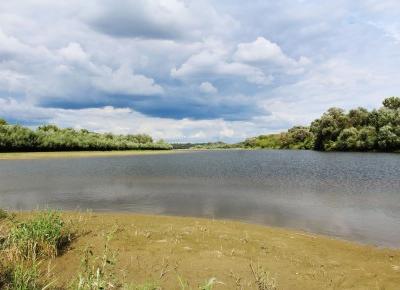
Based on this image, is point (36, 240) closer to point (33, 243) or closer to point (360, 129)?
point (33, 243)

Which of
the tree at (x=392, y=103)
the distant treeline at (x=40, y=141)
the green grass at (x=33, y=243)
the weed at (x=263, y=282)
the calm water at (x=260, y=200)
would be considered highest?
the tree at (x=392, y=103)

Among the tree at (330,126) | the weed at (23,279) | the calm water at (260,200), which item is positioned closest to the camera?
the weed at (23,279)

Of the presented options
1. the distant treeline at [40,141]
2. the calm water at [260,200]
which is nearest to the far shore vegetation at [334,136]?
the distant treeline at [40,141]

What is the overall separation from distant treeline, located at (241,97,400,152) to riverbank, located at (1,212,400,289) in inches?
4227

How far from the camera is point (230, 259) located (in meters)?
10.6

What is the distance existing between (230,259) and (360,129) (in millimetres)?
121051

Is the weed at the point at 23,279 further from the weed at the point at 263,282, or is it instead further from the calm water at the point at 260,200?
the calm water at the point at 260,200

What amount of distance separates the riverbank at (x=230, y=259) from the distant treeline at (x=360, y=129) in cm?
A: 10738

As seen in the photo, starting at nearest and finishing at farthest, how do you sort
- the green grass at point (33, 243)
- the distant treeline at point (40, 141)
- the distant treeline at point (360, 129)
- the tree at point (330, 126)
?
1. the green grass at point (33, 243)
2. the distant treeline at point (40, 141)
3. the distant treeline at point (360, 129)
4. the tree at point (330, 126)

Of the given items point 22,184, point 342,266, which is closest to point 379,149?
point 22,184

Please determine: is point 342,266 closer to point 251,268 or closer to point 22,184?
point 251,268

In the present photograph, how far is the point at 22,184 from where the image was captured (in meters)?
34.8

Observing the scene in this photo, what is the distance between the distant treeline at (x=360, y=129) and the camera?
359 ft

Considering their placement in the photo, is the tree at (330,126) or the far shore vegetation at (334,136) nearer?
the far shore vegetation at (334,136)
